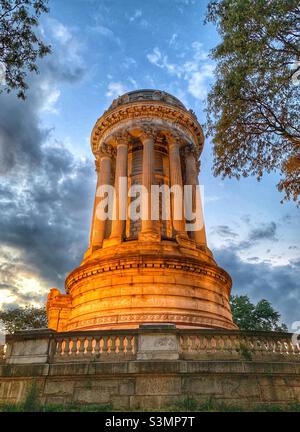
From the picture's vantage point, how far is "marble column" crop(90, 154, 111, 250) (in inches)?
968

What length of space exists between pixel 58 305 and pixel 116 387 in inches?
624

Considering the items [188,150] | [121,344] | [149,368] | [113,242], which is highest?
[188,150]

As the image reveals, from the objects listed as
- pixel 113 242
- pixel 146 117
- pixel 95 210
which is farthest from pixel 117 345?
pixel 146 117

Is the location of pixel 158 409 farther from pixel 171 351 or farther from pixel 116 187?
pixel 116 187

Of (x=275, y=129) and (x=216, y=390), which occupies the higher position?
(x=275, y=129)

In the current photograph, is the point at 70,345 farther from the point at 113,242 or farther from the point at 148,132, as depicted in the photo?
the point at 148,132

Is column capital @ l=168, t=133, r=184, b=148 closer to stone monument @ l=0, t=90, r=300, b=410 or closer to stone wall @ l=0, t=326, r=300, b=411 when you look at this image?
stone monument @ l=0, t=90, r=300, b=410

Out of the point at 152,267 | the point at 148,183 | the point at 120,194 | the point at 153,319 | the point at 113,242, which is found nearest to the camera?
the point at 153,319

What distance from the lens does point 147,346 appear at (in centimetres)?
1087

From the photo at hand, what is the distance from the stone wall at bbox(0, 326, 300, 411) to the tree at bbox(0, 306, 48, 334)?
41.0 meters

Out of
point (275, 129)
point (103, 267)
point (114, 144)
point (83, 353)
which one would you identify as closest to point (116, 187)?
point (114, 144)

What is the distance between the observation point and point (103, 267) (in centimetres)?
2047

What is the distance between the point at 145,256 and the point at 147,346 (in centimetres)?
920
